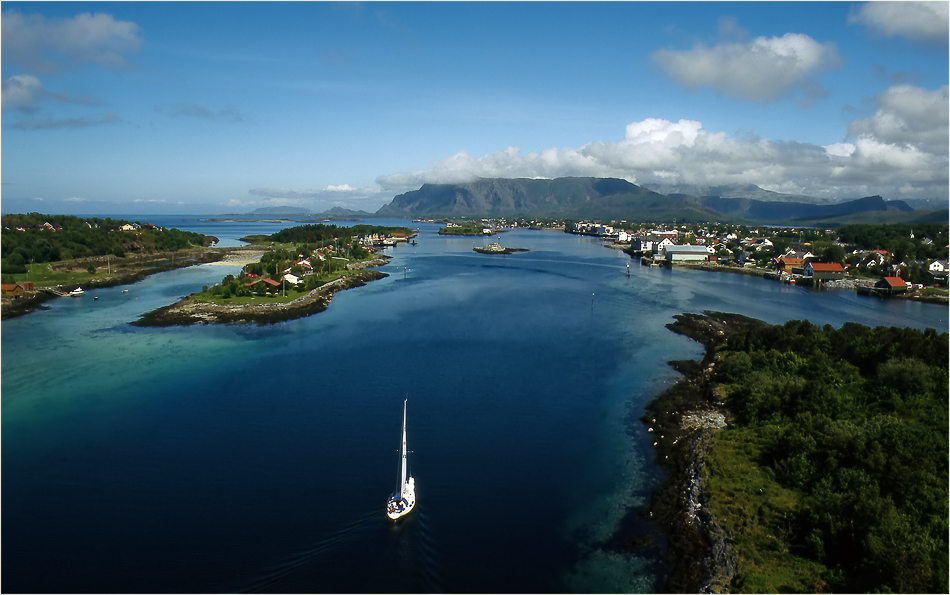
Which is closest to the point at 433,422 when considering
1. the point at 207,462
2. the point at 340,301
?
the point at 207,462

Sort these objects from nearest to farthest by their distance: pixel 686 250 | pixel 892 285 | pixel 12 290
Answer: pixel 12 290 < pixel 892 285 < pixel 686 250

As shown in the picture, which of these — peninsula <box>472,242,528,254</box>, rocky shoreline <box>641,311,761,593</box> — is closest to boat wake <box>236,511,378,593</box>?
rocky shoreline <box>641,311,761,593</box>

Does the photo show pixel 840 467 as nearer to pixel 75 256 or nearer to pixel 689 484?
pixel 689 484

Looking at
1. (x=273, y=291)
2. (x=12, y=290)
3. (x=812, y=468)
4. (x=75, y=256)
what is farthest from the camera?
(x=75, y=256)

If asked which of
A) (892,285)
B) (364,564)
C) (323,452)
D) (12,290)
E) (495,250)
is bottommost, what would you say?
(364,564)

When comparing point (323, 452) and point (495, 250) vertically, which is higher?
point (495, 250)

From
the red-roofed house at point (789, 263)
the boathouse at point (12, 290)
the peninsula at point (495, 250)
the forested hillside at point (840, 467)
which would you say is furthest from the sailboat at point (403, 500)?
the peninsula at point (495, 250)

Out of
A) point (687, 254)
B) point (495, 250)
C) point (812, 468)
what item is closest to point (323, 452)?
point (812, 468)

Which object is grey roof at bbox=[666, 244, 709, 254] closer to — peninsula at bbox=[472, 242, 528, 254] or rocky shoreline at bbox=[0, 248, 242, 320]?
peninsula at bbox=[472, 242, 528, 254]
